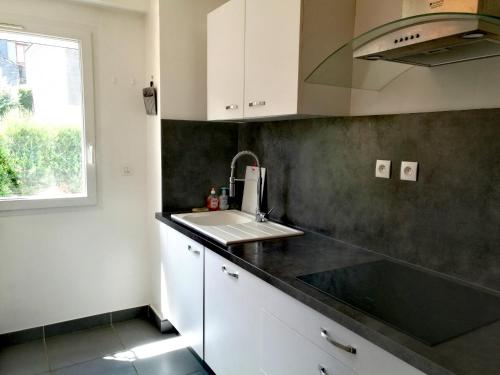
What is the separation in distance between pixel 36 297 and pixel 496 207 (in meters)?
2.67

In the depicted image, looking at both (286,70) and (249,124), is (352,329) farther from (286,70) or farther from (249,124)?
(249,124)

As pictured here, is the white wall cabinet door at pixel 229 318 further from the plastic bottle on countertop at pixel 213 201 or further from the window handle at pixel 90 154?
the window handle at pixel 90 154

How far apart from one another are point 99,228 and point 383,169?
1972 mm

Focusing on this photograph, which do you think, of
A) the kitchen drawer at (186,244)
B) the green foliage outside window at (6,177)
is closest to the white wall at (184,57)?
the kitchen drawer at (186,244)

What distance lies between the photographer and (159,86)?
7.93 ft

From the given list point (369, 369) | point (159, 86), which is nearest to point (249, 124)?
point (159, 86)

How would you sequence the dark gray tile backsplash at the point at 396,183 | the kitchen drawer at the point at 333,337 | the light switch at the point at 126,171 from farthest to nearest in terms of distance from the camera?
1. the light switch at the point at 126,171
2. the dark gray tile backsplash at the point at 396,183
3. the kitchen drawer at the point at 333,337

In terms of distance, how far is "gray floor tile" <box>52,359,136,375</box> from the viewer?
2.20 m

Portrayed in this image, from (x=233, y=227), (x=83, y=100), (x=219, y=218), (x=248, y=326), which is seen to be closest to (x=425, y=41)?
(x=248, y=326)

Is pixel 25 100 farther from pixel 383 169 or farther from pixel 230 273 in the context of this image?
pixel 383 169

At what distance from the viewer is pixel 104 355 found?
238cm

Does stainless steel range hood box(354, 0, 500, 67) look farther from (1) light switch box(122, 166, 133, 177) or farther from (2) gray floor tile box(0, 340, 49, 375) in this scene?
(2) gray floor tile box(0, 340, 49, 375)

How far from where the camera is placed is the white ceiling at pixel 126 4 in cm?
239

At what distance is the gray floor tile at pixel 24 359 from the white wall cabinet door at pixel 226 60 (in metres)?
→ 1.85
